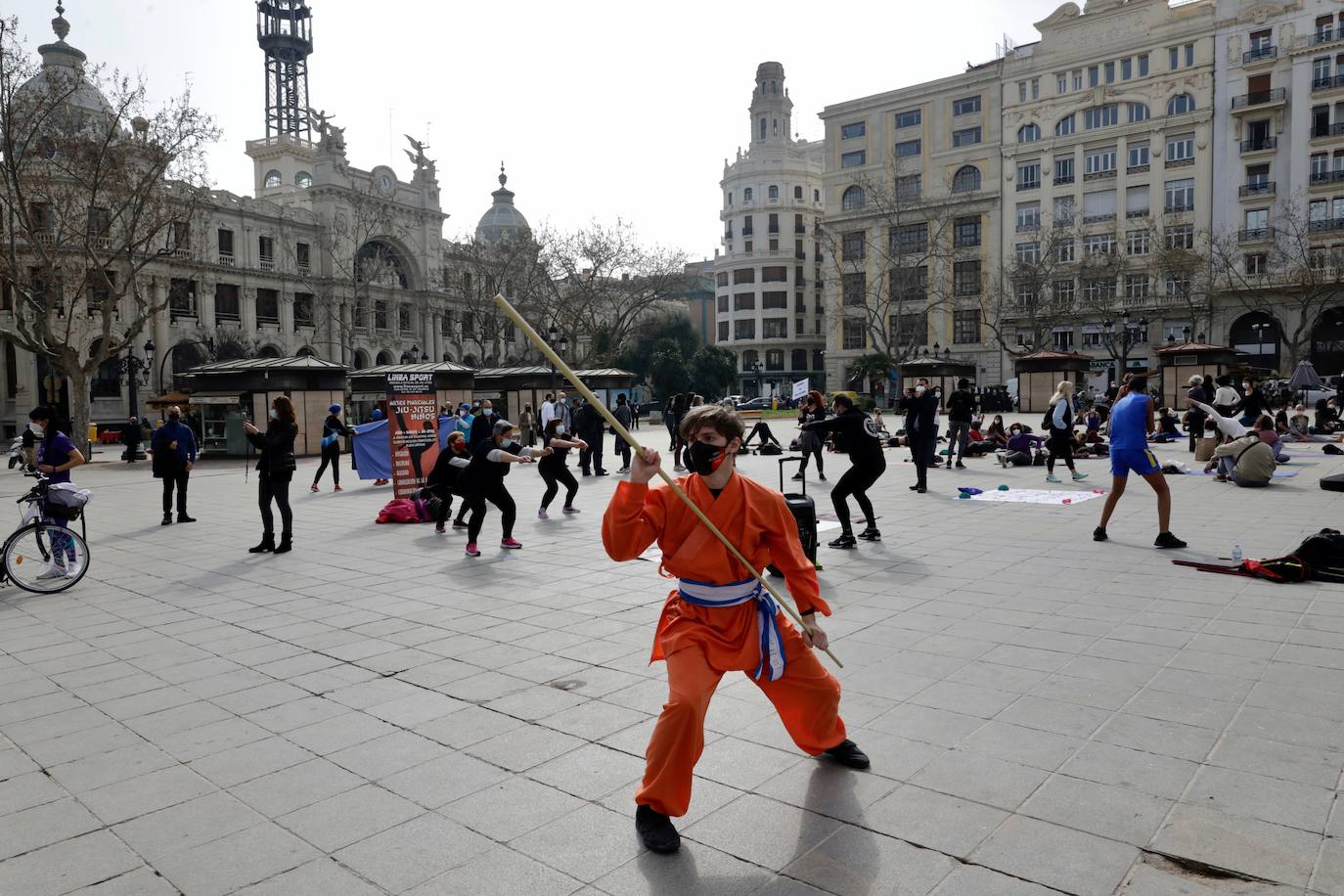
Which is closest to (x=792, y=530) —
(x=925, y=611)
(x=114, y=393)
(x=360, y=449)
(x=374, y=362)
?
(x=925, y=611)

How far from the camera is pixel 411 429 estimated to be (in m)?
14.1

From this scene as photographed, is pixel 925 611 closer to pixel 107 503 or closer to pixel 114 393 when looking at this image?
pixel 107 503

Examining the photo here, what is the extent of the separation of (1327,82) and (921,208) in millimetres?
21896

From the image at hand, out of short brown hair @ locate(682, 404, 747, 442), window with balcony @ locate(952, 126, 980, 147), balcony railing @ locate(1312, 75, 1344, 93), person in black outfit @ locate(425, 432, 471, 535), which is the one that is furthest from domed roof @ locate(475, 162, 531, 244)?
short brown hair @ locate(682, 404, 747, 442)

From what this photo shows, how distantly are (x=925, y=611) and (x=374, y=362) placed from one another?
57586 mm

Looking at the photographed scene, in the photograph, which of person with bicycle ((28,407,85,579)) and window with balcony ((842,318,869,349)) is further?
window with balcony ((842,318,869,349))

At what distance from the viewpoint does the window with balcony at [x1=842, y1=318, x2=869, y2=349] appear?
66312mm

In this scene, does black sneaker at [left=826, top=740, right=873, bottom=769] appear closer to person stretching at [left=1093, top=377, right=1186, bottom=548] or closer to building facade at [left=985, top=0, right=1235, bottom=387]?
person stretching at [left=1093, top=377, right=1186, bottom=548]

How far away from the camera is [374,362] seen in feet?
195

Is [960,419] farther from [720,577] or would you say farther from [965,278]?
[965,278]

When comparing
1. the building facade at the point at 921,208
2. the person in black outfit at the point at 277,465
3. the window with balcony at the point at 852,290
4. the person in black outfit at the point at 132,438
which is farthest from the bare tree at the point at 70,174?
the window with balcony at the point at 852,290

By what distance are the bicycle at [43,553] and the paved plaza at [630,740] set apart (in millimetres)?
247

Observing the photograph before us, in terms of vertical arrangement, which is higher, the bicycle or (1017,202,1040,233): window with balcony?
(1017,202,1040,233): window with balcony

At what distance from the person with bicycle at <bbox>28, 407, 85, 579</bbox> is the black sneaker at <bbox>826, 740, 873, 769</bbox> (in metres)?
7.72
